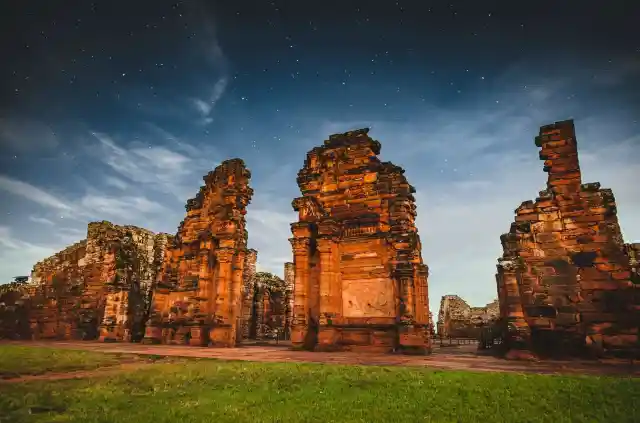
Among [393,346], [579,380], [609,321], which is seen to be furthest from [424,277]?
[579,380]

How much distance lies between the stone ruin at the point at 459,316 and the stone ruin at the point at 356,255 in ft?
48.2

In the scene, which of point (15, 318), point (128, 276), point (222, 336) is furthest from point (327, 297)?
point (15, 318)

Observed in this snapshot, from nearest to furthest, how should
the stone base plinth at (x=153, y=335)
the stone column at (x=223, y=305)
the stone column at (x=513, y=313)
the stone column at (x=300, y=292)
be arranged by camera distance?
the stone column at (x=513, y=313) < the stone column at (x=300, y=292) < the stone column at (x=223, y=305) < the stone base plinth at (x=153, y=335)

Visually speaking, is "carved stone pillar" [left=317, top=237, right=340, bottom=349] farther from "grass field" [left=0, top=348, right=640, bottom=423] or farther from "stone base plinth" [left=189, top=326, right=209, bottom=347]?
"grass field" [left=0, top=348, right=640, bottom=423]

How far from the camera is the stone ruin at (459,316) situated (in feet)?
85.6

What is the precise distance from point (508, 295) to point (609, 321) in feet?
8.28

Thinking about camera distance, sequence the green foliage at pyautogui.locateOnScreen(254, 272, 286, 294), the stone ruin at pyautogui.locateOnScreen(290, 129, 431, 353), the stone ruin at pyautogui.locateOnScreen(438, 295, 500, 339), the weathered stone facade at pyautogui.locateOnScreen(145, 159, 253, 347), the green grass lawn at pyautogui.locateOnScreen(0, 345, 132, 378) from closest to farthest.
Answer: the green grass lawn at pyautogui.locateOnScreen(0, 345, 132, 378) < the stone ruin at pyautogui.locateOnScreen(290, 129, 431, 353) < the weathered stone facade at pyautogui.locateOnScreen(145, 159, 253, 347) < the stone ruin at pyautogui.locateOnScreen(438, 295, 500, 339) < the green foliage at pyautogui.locateOnScreen(254, 272, 286, 294)

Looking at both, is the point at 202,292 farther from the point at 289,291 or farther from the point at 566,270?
the point at 566,270

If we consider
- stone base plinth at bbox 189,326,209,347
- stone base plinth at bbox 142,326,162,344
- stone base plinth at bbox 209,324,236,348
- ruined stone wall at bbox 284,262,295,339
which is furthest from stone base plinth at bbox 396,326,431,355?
ruined stone wall at bbox 284,262,295,339

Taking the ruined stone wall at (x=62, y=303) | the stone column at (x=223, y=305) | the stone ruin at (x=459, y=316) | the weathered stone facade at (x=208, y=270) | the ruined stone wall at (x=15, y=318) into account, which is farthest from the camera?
the stone ruin at (x=459, y=316)

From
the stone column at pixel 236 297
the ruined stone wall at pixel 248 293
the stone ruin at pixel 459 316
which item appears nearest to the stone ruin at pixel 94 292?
the ruined stone wall at pixel 248 293

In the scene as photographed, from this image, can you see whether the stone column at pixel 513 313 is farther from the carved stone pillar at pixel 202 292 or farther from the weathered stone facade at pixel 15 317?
the weathered stone facade at pixel 15 317

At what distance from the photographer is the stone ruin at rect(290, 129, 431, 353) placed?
1291 cm

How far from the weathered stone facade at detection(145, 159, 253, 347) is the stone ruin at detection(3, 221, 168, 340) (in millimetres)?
3493
